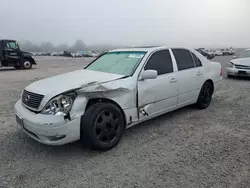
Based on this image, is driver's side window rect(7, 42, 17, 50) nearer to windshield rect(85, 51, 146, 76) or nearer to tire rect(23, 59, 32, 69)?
tire rect(23, 59, 32, 69)

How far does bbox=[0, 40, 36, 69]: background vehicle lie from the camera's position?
15.3 metres

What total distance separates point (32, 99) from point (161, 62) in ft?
7.68

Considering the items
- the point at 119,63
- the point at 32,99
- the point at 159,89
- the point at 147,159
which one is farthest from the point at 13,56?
the point at 147,159

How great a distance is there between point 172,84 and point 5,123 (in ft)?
11.1

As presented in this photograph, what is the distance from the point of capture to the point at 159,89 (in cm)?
371

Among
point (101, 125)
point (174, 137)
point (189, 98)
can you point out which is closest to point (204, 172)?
point (174, 137)

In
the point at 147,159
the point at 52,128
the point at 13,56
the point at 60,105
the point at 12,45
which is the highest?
the point at 12,45

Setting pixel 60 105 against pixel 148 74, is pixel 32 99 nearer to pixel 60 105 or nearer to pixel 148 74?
pixel 60 105

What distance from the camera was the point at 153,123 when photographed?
13.6 ft

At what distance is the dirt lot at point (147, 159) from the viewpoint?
2406 mm

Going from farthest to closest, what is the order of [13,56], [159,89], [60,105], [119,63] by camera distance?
[13,56] → [119,63] → [159,89] → [60,105]

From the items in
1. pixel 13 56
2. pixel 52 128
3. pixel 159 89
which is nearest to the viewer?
pixel 52 128

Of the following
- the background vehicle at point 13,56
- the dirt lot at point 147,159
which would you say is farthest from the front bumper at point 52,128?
the background vehicle at point 13,56

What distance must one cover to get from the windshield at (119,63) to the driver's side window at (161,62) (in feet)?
0.65
